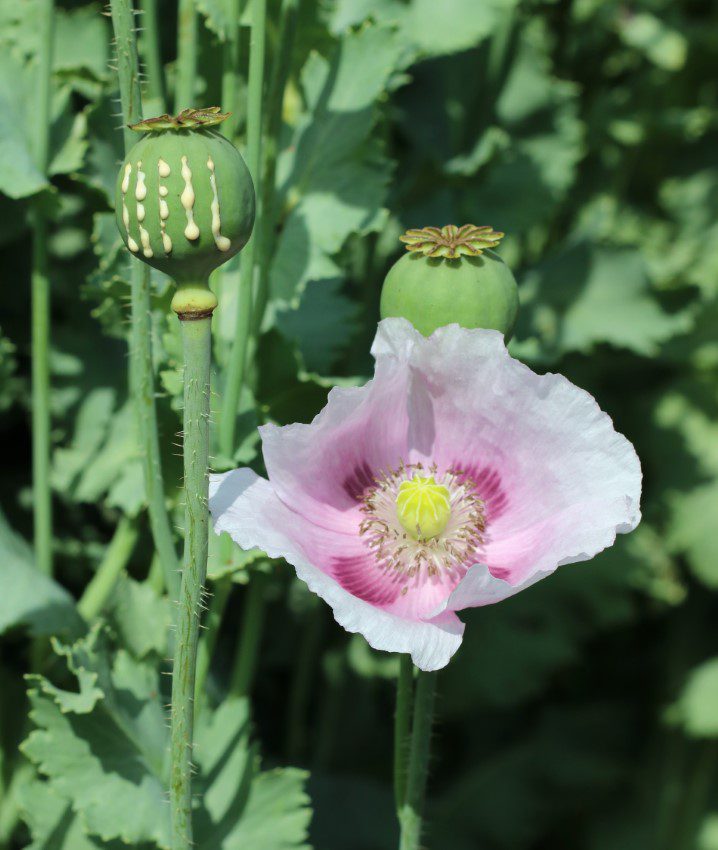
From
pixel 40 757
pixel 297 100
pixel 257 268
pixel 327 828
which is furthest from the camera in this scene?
pixel 327 828

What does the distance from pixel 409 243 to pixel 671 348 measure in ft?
3.59

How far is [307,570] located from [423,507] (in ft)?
0.63

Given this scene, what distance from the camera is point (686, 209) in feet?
7.03

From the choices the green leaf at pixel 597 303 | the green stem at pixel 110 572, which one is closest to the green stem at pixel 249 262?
the green stem at pixel 110 572

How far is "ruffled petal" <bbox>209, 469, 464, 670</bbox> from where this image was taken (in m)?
0.76

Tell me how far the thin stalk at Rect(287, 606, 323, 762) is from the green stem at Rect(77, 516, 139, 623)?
412 millimetres

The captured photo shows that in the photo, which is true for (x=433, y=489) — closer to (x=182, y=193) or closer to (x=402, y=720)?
(x=402, y=720)

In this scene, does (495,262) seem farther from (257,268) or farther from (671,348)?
(671,348)

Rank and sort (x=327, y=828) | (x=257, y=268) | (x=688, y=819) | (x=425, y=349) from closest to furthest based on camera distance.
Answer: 1. (x=425, y=349)
2. (x=257, y=268)
3. (x=327, y=828)
4. (x=688, y=819)

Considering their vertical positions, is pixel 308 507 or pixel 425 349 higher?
pixel 425 349

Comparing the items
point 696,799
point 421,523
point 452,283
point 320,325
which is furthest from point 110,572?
point 696,799

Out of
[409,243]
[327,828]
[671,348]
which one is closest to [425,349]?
[409,243]

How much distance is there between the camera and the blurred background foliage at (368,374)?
3.74 feet

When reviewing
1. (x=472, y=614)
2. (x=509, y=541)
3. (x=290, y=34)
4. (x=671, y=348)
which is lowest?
(x=472, y=614)
